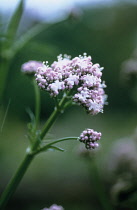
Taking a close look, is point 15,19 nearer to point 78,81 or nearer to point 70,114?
point 78,81

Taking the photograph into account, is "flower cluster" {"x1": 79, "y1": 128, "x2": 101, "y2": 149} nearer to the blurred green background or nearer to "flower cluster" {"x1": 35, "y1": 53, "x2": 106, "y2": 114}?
"flower cluster" {"x1": 35, "y1": 53, "x2": 106, "y2": 114}

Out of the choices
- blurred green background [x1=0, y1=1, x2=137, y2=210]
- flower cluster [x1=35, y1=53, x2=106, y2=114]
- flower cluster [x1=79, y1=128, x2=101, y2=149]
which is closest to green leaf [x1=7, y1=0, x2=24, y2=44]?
blurred green background [x1=0, y1=1, x2=137, y2=210]

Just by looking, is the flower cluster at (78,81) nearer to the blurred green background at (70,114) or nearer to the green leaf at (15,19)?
the green leaf at (15,19)

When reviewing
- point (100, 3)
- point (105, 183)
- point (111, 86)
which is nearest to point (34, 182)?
point (105, 183)

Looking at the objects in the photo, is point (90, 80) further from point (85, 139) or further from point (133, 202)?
point (133, 202)

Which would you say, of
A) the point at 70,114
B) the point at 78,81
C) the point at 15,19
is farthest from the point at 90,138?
the point at 70,114

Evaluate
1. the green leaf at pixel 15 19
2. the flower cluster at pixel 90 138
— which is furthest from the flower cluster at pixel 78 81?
the green leaf at pixel 15 19
